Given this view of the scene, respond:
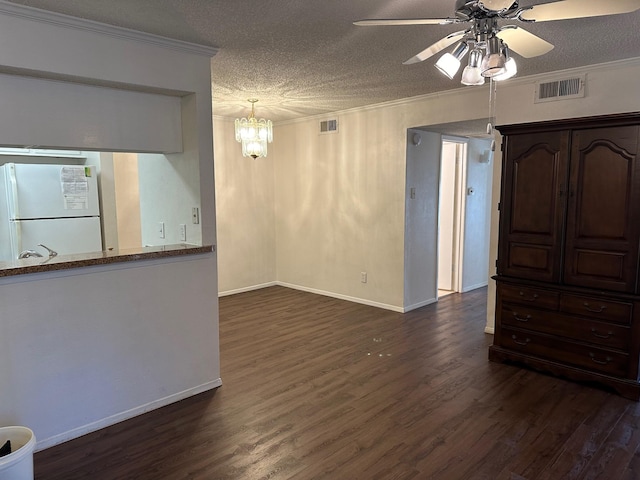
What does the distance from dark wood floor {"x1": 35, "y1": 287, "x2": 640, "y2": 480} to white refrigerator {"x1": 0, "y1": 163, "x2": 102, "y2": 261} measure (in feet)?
5.65

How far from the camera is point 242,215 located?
5.97m

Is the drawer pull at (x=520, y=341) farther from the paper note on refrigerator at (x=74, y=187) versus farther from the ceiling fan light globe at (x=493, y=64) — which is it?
the paper note on refrigerator at (x=74, y=187)

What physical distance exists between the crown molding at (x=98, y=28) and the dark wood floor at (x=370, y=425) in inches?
92.2

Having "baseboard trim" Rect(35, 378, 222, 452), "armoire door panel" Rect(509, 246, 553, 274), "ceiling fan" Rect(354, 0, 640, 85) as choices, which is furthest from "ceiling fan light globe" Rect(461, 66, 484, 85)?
"baseboard trim" Rect(35, 378, 222, 452)

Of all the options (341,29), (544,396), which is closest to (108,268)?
(341,29)

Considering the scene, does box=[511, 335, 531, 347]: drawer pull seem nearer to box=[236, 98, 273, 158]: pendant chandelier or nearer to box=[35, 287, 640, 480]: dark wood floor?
box=[35, 287, 640, 480]: dark wood floor

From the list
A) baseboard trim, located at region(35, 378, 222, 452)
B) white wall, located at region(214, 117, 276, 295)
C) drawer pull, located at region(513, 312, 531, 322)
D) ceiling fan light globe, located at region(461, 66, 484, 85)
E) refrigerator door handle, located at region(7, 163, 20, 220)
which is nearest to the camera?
ceiling fan light globe, located at region(461, 66, 484, 85)

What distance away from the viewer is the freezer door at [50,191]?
3.68 meters

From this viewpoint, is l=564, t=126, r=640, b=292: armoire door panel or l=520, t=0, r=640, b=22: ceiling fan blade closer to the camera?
l=520, t=0, r=640, b=22: ceiling fan blade

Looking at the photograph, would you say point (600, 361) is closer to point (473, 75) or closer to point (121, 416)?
point (473, 75)

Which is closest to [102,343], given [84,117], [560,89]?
[84,117]

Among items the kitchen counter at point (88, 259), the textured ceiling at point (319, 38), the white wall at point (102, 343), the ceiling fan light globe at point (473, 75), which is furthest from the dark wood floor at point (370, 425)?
the textured ceiling at point (319, 38)

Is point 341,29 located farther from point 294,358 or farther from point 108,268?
point 294,358

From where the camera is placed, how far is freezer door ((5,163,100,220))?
3676 mm
